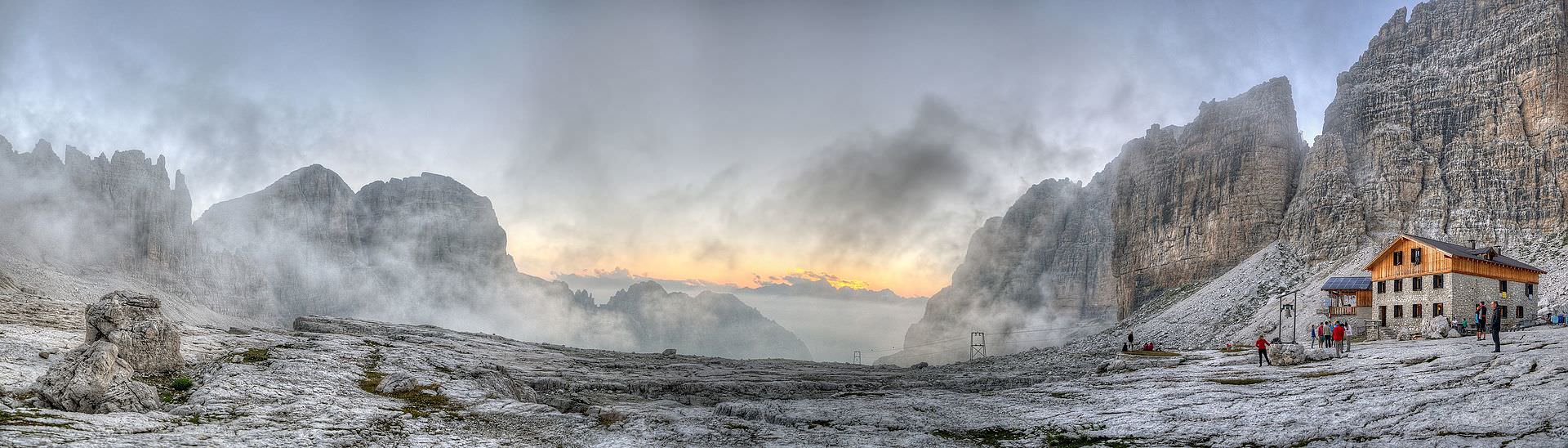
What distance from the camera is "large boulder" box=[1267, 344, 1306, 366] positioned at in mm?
56969

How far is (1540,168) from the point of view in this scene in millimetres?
143125

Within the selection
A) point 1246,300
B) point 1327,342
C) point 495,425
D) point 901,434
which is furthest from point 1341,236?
point 495,425

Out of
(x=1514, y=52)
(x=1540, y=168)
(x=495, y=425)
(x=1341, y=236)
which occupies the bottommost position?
(x=495, y=425)

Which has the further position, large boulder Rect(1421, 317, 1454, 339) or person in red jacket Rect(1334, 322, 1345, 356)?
large boulder Rect(1421, 317, 1454, 339)

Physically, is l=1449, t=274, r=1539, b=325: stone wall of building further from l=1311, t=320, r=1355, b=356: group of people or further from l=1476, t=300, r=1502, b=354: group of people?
l=1311, t=320, r=1355, b=356: group of people

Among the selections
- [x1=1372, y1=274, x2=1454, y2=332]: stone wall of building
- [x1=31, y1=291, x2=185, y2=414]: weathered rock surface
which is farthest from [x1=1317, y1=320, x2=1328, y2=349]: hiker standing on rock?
[x1=31, y1=291, x2=185, y2=414]: weathered rock surface

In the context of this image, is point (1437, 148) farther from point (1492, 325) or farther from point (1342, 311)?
point (1492, 325)

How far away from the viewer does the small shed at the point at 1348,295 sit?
317ft

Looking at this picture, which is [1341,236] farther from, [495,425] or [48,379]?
[48,379]

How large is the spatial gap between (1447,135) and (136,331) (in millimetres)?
205419

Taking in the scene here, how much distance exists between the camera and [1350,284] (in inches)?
4060

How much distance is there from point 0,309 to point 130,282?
563 feet

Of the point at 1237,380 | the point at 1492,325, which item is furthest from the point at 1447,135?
the point at 1237,380

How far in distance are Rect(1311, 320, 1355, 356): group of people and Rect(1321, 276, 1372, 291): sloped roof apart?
15568 mm
